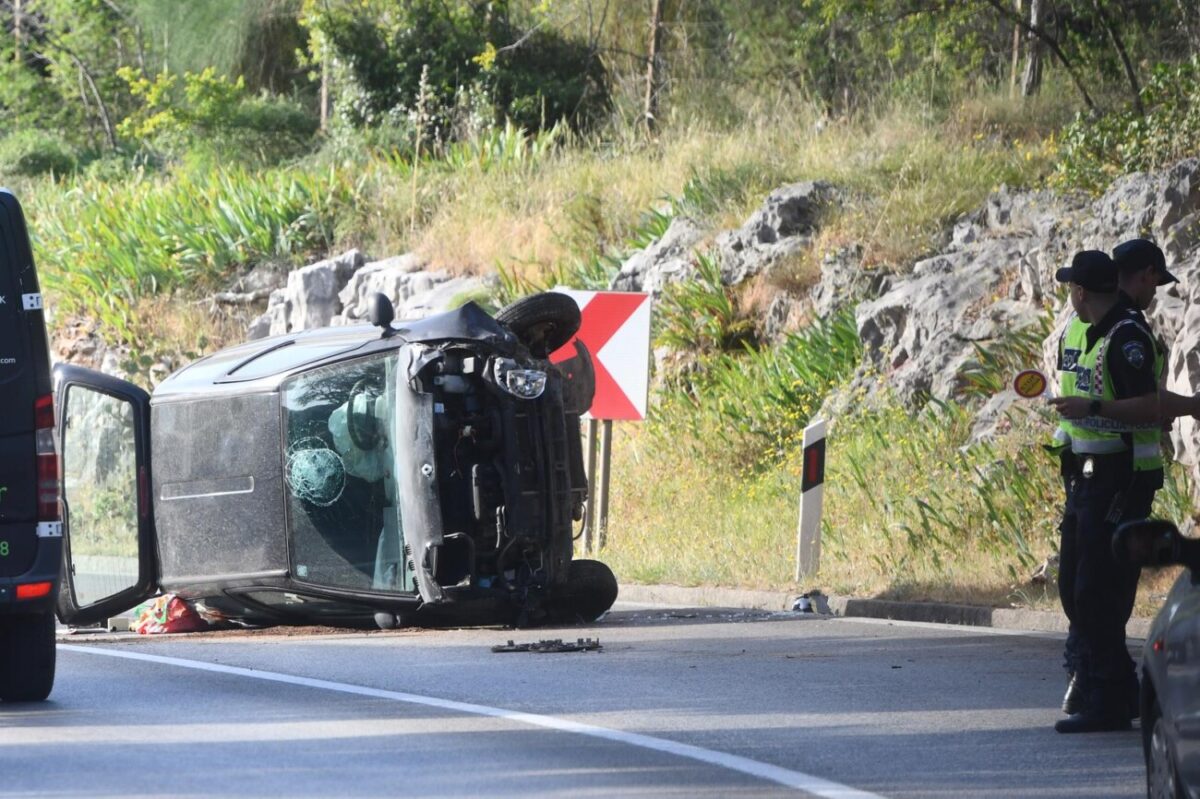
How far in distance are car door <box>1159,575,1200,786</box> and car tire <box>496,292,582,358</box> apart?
23.4 ft

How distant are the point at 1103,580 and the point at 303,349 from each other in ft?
19.5

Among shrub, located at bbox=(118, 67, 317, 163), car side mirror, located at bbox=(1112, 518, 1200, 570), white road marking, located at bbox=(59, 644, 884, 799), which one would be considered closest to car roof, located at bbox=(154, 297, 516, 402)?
white road marking, located at bbox=(59, 644, 884, 799)

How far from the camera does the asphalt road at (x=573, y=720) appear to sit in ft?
23.0

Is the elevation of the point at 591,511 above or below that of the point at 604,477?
below

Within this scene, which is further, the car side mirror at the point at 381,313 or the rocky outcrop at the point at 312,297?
the rocky outcrop at the point at 312,297

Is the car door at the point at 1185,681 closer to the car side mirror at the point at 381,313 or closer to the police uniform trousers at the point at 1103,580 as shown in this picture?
the police uniform trousers at the point at 1103,580

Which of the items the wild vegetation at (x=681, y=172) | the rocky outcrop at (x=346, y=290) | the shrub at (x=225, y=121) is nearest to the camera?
the wild vegetation at (x=681, y=172)

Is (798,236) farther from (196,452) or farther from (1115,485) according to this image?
(1115,485)

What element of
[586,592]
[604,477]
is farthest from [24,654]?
[604,477]

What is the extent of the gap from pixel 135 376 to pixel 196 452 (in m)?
13.8

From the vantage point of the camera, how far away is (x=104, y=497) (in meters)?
13.1

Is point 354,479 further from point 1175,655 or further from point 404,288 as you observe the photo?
point 404,288

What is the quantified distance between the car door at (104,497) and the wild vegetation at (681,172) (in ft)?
13.8

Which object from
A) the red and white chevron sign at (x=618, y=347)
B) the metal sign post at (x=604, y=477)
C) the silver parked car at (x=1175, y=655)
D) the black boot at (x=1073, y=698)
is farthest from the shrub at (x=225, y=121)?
the silver parked car at (x=1175, y=655)
